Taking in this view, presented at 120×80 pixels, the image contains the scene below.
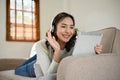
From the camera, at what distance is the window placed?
365 centimetres

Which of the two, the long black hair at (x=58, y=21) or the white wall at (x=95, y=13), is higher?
the white wall at (x=95, y=13)

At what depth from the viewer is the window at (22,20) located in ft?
12.0

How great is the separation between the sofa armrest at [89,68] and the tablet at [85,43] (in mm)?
137

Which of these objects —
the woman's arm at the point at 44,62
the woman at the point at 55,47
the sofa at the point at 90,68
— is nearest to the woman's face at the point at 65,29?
the woman at the point at 55,47

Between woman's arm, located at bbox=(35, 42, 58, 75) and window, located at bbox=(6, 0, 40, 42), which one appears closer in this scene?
woman's arm, located at bbox=(35, 42, 58, 75)

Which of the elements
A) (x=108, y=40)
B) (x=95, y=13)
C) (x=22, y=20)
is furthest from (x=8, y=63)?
(x=95, y=13)

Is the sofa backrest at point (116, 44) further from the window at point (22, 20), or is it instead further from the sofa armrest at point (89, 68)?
the window at point (22, 20)

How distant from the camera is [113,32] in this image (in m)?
1.34

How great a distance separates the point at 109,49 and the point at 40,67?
0.47 meters

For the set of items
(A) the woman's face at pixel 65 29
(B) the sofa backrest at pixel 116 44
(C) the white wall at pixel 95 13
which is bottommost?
(B) the sofa backrest at pixel 116 44

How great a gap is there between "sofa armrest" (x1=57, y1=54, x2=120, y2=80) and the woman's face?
39cm

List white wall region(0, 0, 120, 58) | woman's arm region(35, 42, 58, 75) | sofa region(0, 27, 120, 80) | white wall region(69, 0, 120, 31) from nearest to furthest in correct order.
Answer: sofa region(0, 27, 120, 80)
woman's arm region(35, 42, 58, 75)
white wall region(0, 0, 120, 58)
white wall region(69, 0, 120, 31)

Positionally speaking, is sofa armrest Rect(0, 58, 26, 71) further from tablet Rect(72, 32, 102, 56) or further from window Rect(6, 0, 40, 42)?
window Rect(6, 0, 40, 42)


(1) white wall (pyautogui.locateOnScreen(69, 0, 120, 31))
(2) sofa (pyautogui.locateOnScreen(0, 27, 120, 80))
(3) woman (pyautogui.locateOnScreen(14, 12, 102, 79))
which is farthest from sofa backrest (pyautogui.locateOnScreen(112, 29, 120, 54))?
(1) white wall (pyautogui.locateOnScreen(69, 0, 120, 31))
